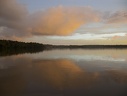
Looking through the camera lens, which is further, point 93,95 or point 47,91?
point 47,91

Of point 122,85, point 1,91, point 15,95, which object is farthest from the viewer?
point 122,85

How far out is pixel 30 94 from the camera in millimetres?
Result: 10609

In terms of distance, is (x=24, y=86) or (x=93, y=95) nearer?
(x=93, y=95)

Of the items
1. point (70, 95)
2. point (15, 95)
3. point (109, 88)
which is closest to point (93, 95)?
point (70, 95)

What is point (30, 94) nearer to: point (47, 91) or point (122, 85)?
point (47, 91)

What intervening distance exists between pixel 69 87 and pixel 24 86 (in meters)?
2.52

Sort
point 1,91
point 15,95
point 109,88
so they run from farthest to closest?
point 109,88
point 1,91
point 15,95

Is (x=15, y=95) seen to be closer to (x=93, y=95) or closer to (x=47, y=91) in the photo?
(x=47, y=91)

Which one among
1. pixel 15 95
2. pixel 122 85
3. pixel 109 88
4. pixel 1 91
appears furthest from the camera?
pixel 122 85

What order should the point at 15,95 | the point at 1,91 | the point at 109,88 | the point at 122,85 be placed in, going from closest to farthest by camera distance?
the point at 15,95
the point at 1,91
the point at 109,88
the point at 122,85

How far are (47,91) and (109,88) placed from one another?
11.0ft

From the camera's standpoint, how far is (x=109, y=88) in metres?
12.1

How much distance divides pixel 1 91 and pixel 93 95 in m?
4.52

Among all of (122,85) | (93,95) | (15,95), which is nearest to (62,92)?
(93,95)
